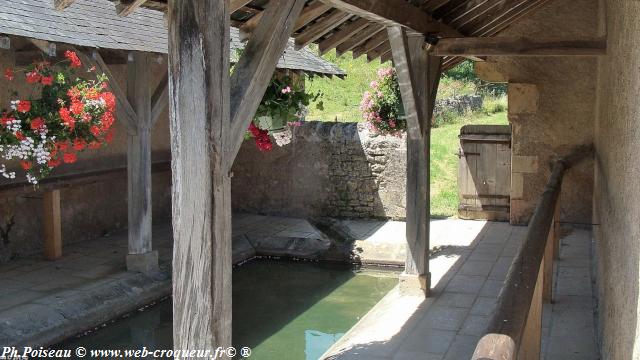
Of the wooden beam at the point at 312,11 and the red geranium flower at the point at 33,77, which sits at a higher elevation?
the wooden beam at the point at 312,11

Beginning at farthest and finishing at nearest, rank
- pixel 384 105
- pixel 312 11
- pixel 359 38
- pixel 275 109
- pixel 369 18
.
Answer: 1. pixel 384 105
2. pixel 359 38
3. pixel 275 109
4. pixel 369 18
5. pixel 312 11

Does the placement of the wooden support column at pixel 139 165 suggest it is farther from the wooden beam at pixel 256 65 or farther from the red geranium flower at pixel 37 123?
the wooden beam at pixel 256 65

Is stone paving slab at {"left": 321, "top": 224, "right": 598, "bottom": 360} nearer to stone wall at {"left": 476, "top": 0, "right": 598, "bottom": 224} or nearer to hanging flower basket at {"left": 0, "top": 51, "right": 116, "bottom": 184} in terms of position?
stone wall at {"left": 476, "top": 0, "right": 598, "bottom": 224}

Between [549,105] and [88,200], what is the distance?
19.4 feet

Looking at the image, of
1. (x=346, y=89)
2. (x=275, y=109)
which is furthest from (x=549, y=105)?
(x=346, y=89)

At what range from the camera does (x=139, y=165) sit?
23.0ft

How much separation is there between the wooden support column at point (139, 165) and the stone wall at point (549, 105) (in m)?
4.50

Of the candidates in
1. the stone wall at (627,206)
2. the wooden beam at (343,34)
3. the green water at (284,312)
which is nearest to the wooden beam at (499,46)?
the wooden beam at (343,34)

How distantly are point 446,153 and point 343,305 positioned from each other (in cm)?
651

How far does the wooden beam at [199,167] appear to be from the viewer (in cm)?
256

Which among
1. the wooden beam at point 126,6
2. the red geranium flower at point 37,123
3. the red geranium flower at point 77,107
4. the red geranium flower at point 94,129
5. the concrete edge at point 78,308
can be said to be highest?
the wooden beam at point 126,6

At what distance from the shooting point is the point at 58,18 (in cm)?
645

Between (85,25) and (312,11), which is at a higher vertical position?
(85,25)

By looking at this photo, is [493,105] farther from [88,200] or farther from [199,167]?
[199,167]
